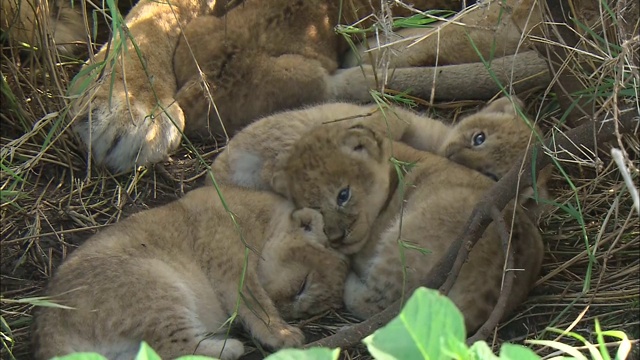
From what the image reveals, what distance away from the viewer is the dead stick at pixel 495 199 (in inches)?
127

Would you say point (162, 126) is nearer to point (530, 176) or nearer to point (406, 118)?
point (406, 118)

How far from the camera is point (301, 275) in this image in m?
3.65

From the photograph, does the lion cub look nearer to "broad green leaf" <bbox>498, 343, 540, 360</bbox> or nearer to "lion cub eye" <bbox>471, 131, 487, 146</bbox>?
"lion cub eye" <bbox>471, 131, 487, 146</bbox>

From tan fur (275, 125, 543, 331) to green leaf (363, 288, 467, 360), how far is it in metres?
1.36

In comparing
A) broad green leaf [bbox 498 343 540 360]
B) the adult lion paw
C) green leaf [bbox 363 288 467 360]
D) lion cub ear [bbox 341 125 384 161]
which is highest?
green leaf [bbox 363 288 467 360]

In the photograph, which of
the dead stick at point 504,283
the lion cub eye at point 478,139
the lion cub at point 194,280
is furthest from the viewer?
the lion cub eye at point 478,139

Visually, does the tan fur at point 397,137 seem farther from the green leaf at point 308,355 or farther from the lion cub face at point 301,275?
the green leaf at point 308,355

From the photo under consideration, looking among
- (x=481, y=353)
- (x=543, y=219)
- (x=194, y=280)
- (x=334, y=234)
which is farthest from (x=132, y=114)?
(x=481, y=353)

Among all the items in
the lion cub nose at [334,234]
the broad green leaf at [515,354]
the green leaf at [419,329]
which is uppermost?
the green leaf at [419,329]

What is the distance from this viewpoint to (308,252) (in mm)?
3676

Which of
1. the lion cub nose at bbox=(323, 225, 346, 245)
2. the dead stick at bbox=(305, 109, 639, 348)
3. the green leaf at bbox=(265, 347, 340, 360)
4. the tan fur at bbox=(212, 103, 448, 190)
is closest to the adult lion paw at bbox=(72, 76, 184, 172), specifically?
the tan fur at bbox=(212, 103, 448, 190)

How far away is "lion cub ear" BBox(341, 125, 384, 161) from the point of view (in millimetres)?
3943

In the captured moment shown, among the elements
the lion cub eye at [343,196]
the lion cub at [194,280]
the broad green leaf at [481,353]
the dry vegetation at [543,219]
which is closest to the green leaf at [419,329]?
the broad green leaf at [481,353]

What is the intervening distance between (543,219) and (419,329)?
2.18 m
